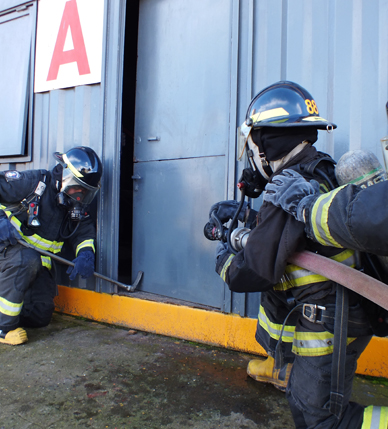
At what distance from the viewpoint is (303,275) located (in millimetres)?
1458

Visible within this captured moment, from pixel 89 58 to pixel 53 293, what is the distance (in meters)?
2.53

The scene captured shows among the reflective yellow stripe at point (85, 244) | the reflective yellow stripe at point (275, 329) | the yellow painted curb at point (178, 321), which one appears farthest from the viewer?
the reflective yellow stripe at point (85, 244)

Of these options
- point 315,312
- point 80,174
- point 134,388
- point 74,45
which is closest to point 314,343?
point 315,312

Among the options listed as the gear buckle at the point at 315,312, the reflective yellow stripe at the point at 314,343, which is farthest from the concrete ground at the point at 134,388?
the gear buckle at the point at 315,312

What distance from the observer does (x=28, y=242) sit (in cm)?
320

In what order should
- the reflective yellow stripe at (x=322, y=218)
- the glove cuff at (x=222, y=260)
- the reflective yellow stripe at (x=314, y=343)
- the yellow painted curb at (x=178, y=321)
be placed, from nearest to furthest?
the reflective yellow stripe at (x=322, y=218), the reflective yellow stripe at (x=314, y=343), the glove cuff at (x=222, y=260), the yellow painted curb at (x=178, y=321)

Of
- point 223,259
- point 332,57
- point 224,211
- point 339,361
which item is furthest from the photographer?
point 332,57

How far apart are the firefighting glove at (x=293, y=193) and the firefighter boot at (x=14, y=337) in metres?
2.58

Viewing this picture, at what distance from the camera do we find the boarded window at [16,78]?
405 cm

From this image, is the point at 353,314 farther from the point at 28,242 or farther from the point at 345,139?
the point at 28,242

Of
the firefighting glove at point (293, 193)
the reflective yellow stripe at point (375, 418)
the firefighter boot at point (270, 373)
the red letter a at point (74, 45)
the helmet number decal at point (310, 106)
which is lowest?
the firefighter boot at point (270, 373)

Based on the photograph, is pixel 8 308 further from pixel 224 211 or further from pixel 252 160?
pixel 252 160

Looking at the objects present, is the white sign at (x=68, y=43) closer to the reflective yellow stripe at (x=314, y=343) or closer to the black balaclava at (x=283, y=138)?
the black balaclava at (x=283, y=138)

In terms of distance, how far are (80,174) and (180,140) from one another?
40.0 inches
